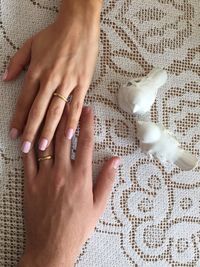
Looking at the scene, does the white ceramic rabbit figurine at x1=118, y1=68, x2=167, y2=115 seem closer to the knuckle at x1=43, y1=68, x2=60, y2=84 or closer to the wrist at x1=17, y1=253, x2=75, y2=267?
the knuckle at x1=43, y1=68, x2=60, y2=84

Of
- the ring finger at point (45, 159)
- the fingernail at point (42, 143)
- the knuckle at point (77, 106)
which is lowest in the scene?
the ring finger at point (45, 159)

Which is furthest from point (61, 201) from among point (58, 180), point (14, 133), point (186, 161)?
point (186, 161)

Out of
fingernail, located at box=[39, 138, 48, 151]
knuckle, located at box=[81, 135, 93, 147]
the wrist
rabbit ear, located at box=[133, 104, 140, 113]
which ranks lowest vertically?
the wrist

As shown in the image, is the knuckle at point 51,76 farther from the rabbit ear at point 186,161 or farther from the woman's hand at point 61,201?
the rabbit ear at point 186,161

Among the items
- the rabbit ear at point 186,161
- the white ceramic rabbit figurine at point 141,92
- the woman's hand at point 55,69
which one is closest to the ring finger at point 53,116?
the woman's hand at point 55,69

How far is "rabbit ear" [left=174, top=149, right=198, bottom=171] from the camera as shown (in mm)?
854

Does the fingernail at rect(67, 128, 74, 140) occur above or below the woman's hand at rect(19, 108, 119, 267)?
above

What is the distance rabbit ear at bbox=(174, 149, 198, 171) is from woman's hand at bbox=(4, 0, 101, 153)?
0.67 ft

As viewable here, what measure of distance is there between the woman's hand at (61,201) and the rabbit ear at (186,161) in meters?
0.13

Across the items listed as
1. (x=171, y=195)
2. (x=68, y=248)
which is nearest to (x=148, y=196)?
(x=171, y=195)

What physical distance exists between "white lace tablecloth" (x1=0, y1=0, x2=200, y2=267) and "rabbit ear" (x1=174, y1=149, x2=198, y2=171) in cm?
2

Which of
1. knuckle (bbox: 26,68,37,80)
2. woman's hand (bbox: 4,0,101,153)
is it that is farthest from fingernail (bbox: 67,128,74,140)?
knuckle (bbox: 26,68,37,80)

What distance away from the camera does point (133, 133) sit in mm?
864

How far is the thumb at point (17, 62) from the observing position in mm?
802
